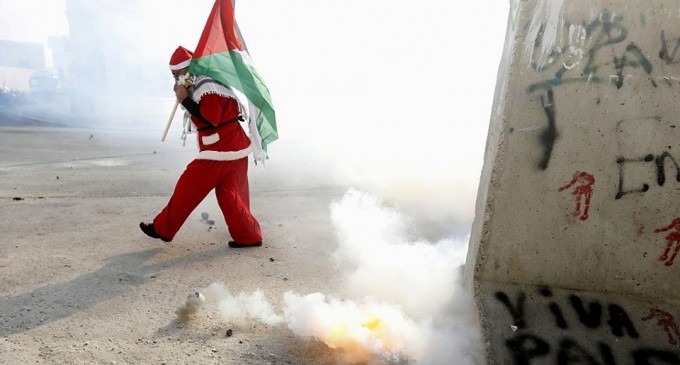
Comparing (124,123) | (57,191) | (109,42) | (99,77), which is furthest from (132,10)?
(57,191)

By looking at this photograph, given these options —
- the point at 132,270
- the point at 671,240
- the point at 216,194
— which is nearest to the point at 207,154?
the point at 216,194

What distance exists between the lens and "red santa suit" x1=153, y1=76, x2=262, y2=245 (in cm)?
338

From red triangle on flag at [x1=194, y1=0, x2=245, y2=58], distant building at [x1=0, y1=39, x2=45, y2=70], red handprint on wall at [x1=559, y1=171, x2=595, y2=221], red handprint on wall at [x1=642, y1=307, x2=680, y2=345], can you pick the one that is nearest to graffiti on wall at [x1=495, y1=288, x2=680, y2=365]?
red handprint on wall at [x1=642, y1=307, x2=680, y2=345]

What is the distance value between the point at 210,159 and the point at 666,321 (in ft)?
10.0

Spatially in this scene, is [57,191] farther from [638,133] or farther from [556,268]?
[638,133]

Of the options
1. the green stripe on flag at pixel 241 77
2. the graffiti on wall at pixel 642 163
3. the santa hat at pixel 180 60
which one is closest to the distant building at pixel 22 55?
the santa hat at pixel 180 60

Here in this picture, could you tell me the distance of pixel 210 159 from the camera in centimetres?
340

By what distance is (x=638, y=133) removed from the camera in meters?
2.10

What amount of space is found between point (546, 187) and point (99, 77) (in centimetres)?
2068

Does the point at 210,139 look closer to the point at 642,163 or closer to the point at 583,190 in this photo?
the point at 583,190

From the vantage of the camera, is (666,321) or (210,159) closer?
(666,321)

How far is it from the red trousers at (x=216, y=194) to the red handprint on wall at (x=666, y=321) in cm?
277

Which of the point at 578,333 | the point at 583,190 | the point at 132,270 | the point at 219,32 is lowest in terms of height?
the point at 132,270

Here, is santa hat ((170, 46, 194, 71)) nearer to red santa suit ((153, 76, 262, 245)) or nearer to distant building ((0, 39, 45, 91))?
red santa suit ((153, 76, 262, 245))
